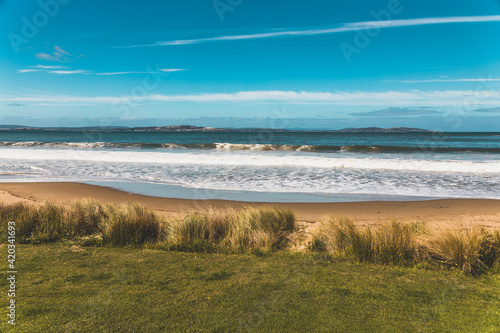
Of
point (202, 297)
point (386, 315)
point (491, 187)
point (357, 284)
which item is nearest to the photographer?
point (386, 315)

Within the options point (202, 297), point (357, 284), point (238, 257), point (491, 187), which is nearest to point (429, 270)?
point (357, 284)

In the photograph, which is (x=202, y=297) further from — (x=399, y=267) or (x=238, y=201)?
(x=238, y=201)

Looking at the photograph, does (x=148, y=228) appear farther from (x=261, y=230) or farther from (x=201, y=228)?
(x=261, y=230)

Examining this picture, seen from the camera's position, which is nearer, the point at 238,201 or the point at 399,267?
the point at 399,267

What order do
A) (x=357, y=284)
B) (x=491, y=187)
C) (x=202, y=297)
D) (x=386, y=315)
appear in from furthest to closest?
(x=491, y=187) < (x=357, y=284) < (x=202, y=297) < (x=386, y=315)

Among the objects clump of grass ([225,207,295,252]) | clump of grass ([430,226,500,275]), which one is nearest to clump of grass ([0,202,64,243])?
clump of grass ([225,207,295,252])

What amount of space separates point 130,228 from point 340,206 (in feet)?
21.4

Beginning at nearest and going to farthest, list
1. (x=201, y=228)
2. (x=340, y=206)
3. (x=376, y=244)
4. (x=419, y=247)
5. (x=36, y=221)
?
(x=376, y=244) < (x=419, y=247) < (x=201, y=228) < (x=36, y=221) < (x=340, y=206)

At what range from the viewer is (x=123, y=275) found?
4.10 m

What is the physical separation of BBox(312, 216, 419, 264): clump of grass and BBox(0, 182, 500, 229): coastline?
7.06 ft

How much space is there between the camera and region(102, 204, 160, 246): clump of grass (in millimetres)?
5625

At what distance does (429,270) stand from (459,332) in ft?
5.57

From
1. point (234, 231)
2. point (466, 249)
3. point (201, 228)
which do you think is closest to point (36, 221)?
point (201, 228)

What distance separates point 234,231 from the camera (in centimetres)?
567
